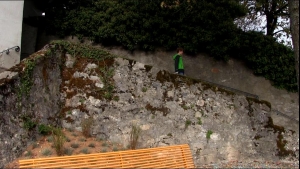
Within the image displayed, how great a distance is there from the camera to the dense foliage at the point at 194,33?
11.2m

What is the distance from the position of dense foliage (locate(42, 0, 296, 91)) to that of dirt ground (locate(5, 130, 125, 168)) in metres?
4.90

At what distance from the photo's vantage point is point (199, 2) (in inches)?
451

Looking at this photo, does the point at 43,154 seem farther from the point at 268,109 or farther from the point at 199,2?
the point at 199,2

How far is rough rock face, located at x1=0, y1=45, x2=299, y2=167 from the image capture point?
25.6 feet

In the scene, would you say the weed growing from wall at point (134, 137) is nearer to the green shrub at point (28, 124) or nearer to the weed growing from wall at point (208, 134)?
the weed growing from wall at point (208, 134)

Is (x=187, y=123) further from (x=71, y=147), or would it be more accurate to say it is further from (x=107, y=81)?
(x=71, y=147)

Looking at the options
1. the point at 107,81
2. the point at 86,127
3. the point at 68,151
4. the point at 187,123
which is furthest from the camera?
the point at 107,81

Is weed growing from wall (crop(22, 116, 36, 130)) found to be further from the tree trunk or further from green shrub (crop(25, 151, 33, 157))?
the tree trunk

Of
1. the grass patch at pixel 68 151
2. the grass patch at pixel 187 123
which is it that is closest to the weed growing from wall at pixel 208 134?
the grass patch at pixel 187 123

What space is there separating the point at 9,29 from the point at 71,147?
609 centimetres

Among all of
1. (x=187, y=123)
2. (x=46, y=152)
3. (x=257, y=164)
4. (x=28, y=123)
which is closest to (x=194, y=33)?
(x=187, y=123)

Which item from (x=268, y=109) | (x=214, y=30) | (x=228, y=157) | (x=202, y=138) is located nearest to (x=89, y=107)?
(x=202, y=138)

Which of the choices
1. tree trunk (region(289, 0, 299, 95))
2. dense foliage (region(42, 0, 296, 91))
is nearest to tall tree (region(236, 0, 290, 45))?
dense foliage (region(42, 0, 296, 91))

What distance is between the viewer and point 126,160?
578cm
